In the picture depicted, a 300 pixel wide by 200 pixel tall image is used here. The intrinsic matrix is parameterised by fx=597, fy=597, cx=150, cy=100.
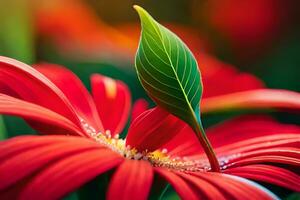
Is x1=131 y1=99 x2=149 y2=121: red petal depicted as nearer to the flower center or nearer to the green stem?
the flower center

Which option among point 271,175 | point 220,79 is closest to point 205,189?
point 271,175

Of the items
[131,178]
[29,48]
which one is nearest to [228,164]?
[131,178]

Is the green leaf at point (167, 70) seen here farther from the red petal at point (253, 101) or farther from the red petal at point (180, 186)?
the red petal at point (253, 101)

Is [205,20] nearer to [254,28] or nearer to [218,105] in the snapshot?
[254,28]

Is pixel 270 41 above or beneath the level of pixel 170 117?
above

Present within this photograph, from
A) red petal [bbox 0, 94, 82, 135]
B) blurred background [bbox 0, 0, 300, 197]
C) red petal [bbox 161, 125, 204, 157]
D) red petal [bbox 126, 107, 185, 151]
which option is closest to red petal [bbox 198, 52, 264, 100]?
blurred background [bbox 0, 0, 300, 197]

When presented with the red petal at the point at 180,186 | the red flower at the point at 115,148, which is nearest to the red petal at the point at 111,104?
the red flower at the point at 115,148

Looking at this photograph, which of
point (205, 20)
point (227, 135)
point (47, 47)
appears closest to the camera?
point (227, 135)
